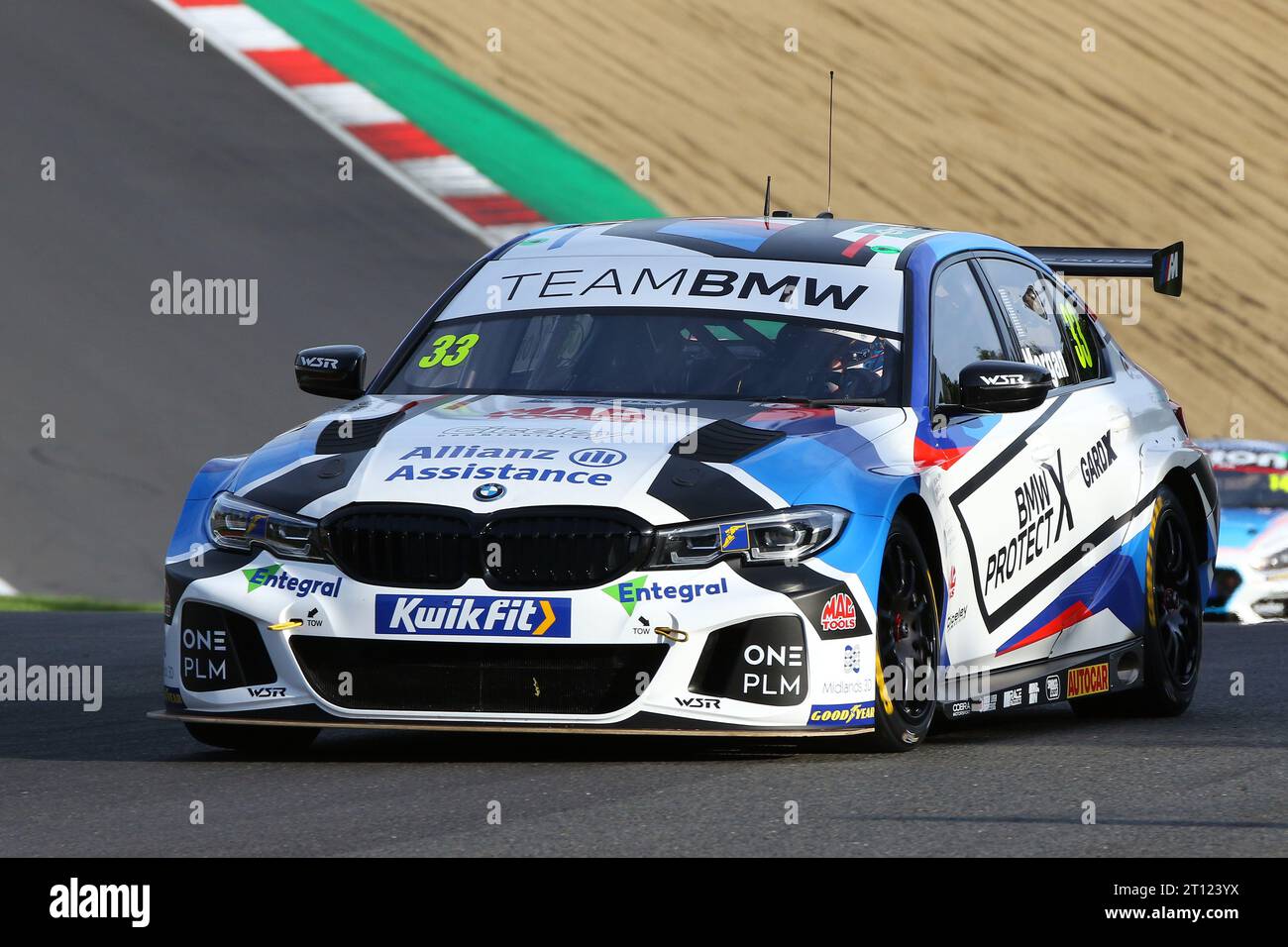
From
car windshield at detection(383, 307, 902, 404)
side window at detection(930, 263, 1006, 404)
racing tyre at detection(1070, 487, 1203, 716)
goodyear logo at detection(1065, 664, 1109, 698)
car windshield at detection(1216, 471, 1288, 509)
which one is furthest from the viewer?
car windshield at detection(1216, 471, 1288, 509)

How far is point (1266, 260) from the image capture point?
25.2 m

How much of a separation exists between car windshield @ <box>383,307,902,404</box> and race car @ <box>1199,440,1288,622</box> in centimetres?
949

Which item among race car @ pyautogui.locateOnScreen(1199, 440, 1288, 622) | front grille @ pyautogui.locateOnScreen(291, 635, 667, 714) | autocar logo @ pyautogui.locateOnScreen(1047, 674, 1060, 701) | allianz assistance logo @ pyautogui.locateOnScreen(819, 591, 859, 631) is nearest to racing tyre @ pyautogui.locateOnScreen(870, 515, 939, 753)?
allianz assistance logo @ pyautogui.locateOnScreen(819, 591, 859, 631)

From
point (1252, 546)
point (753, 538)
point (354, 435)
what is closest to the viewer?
point (753, 538)

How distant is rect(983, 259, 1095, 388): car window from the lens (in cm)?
866

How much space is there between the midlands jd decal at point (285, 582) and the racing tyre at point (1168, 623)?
3.30m

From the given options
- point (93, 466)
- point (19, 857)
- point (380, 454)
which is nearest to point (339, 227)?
point (93, 466)

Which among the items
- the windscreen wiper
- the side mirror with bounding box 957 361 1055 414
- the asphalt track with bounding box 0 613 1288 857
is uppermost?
the side mirror with bounding box 957 361 1055 414

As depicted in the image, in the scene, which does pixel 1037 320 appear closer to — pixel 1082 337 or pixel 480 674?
pixel 1082 337

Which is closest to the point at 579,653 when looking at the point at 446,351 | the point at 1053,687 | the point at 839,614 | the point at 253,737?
the point at 839,614

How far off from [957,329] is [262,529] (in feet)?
8.35

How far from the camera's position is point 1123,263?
9914 mm

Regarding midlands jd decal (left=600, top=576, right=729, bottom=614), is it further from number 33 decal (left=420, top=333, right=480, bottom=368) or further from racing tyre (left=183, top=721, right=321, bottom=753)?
number 33 decal (left=420, top=333, right=480, bottom=368)

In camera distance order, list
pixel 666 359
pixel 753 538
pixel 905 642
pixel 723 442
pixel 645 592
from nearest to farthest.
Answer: pixel 645 592 < pixel 753 538 < pixel 723 442 < pixel 905 642 < pixel 666 359
